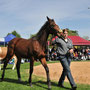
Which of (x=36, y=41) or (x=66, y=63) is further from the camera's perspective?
(x=36, y=41)

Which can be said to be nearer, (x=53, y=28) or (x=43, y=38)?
(x=53, y=28)

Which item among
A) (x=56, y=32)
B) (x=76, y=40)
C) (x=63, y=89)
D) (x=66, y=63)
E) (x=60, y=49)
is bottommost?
(x=63, y=89)

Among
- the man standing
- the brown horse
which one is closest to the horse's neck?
the brown horse

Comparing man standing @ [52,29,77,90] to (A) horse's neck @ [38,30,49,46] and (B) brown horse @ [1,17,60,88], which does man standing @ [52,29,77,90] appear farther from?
(A) horse's neck @ [38,30,49,46]

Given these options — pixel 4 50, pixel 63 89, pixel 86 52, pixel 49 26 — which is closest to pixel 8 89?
pixel 63 89

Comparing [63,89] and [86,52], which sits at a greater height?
[86,52]

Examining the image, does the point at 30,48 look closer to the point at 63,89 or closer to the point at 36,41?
the point at 36,41

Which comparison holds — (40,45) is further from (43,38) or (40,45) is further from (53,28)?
(53,28)

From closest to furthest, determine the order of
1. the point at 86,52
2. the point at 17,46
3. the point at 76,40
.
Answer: the point at 17,46, the point at 86,52, the point at 76,40

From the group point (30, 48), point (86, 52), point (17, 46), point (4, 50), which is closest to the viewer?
point (30, 48)

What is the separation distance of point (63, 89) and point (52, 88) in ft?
1.33

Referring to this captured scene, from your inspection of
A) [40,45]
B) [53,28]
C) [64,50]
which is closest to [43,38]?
[40,45]

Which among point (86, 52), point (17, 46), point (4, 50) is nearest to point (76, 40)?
point (86, 52)

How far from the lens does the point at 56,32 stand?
5086mm
